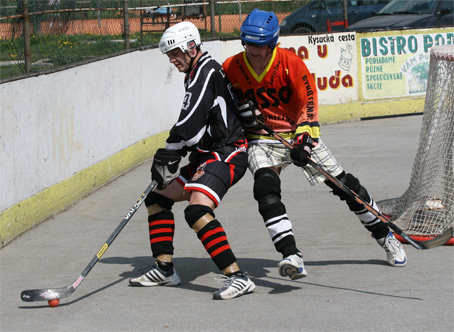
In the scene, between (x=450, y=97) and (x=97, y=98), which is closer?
(x=450, y=97)

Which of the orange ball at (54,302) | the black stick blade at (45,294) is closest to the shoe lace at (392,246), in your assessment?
the black stick blade at (45,294)

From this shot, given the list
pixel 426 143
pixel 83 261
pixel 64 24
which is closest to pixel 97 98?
pixel 64 24

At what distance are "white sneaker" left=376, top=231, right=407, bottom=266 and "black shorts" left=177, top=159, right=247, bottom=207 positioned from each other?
1131 mm

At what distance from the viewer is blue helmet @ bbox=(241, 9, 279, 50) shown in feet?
17.0

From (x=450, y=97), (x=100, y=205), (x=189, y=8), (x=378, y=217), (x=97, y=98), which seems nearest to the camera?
(x=378, y=217)

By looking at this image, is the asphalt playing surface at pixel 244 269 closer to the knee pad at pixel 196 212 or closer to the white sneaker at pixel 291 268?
the white sneaker at pixel 291 268

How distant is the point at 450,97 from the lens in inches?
257

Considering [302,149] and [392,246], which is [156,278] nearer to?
[302,149]

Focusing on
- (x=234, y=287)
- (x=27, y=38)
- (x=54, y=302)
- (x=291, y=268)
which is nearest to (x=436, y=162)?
(x=291, y=268)

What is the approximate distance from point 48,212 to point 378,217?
10.4ft

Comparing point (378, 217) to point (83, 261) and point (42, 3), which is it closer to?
point (83, 261)

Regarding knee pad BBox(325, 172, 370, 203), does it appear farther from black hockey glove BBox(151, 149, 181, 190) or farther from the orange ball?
the orange ball

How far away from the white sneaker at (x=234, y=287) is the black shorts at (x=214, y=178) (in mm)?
472

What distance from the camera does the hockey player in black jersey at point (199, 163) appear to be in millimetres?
5109
